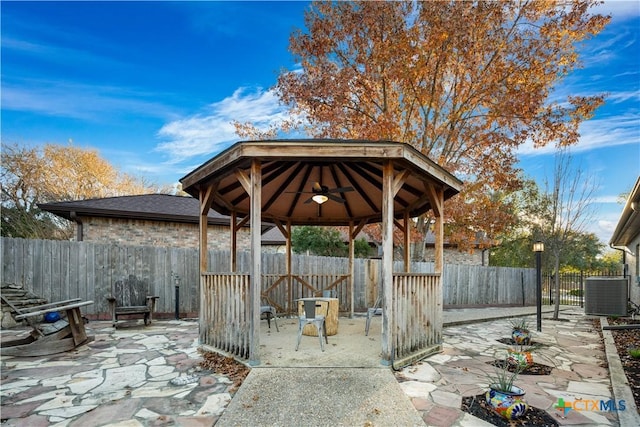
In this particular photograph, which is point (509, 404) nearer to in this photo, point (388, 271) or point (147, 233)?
point (388, 271)

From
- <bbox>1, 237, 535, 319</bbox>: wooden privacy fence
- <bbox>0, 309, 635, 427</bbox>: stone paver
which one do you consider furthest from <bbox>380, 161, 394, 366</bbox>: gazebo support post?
<bbox>1, 237, 535, 319</bbox>: wooden privacy fence

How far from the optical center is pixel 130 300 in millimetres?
7035

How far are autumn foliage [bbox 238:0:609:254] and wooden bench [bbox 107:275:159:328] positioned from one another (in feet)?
20.7

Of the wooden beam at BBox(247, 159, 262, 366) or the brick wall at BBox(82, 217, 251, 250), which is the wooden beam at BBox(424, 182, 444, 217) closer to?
the wooden beam at BBox(247, 159, 262, 366)

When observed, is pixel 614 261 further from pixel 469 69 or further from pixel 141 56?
pixel 141 56

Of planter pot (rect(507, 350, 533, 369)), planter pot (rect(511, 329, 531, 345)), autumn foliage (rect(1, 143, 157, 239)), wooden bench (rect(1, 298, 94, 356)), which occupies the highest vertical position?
autumn foliage (rect(1, 143, 157, 239))

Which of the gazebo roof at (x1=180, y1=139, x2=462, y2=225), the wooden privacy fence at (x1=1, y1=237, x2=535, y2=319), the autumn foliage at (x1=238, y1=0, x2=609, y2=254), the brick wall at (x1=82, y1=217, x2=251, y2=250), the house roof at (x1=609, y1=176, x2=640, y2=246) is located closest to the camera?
the gazebo roof at (x1=180, y1=139, x2=462, y2=225)

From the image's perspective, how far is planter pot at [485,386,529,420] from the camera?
296cm

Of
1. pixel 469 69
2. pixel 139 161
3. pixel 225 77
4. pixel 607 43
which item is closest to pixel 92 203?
pixel 225 77

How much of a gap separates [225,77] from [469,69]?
732 cm

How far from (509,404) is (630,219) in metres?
6.89

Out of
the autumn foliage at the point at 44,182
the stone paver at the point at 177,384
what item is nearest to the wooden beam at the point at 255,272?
the stone paver at the point at 177,384

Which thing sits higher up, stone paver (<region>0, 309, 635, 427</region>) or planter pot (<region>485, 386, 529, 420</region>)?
planter pot (<region>485, 386, 529, 420</region>)

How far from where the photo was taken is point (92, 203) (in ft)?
34.3
